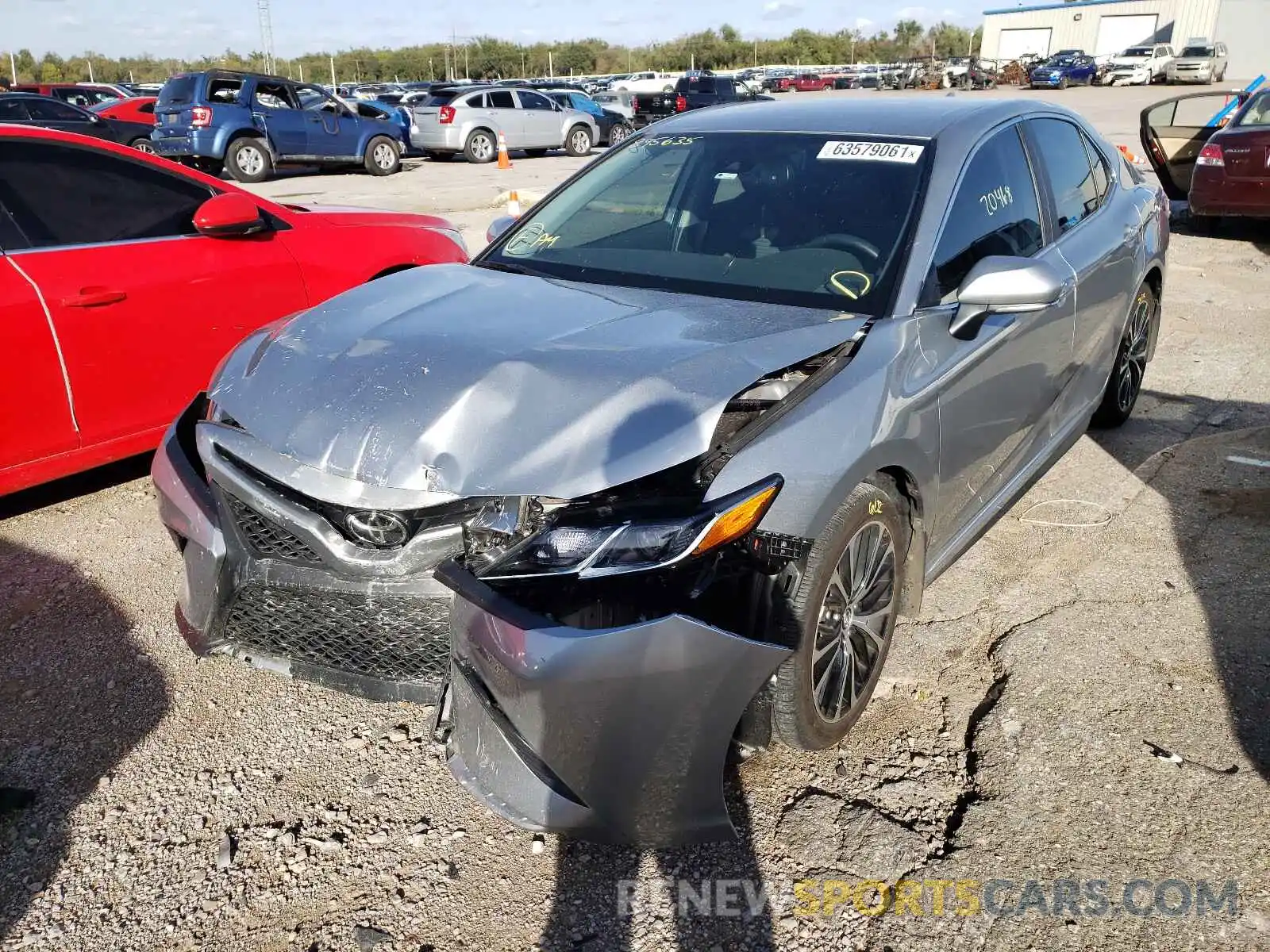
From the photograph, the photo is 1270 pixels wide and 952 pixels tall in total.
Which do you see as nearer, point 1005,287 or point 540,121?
point 1005,287

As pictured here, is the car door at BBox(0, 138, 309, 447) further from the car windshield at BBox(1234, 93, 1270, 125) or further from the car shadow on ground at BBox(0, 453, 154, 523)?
the car windshield at BBox(1234, 93, 1270, 125)

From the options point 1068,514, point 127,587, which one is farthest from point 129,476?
point 1068,514

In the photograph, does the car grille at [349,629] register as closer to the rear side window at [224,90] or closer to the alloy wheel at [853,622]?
the alloy wheel at [853,622]

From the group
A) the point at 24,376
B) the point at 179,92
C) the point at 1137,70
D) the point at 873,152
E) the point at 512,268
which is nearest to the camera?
the point at 873,152

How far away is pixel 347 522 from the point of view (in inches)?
94.7

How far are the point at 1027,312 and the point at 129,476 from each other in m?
4.04

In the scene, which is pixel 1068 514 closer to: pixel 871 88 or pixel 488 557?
pixel 488 557

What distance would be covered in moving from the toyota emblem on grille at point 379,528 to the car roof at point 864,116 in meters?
2.12

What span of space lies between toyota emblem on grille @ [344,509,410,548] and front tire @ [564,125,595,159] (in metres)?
22.2

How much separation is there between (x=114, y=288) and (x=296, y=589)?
2405 millimetres

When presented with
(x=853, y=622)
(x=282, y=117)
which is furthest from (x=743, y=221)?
(x=282, y=117)

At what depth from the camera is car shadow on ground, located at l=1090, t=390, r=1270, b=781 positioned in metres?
3.08

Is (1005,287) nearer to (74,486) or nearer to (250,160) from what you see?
(74,486)

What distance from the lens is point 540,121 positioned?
22.6m
